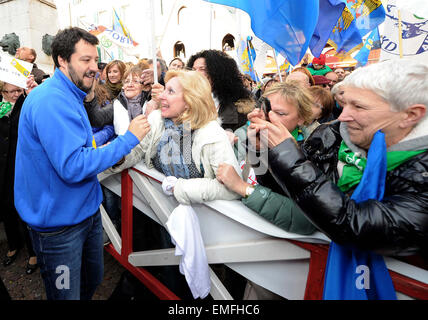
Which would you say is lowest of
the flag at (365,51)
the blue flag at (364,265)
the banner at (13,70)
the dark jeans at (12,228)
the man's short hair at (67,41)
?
the dark jeans at (12,228)

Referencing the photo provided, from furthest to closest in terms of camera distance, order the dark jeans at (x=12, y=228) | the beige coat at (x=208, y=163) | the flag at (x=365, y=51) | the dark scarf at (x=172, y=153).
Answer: the flag at (x=365, y=51), the dark jeans at (x=12, y=228), the dark scarf at (x=172, y=153), the beige coat at (x=208, y=163)

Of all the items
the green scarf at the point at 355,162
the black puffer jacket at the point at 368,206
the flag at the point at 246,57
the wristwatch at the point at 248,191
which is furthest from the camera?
the flag at the point at 246,57

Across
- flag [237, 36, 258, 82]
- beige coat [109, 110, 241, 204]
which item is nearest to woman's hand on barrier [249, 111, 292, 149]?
beige coat [109, 110, 241, 204]

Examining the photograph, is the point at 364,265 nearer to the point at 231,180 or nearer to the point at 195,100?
the point at 231,180

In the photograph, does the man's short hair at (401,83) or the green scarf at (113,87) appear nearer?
the man's short hair at (401,83)

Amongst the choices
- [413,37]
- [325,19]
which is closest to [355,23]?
[325,19]

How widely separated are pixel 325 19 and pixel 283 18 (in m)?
1.05

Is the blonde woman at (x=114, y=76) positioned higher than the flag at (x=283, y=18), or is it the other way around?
the flag at (x=283, y=18)

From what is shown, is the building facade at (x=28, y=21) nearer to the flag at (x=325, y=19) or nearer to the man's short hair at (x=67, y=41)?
the man's short hair at (x=67, y=41)

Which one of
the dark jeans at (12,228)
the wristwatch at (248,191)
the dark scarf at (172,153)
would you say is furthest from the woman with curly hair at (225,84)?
the dark jeans at (12,228)

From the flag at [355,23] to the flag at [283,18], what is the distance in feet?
5.03

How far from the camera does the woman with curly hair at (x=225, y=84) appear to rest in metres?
2.75

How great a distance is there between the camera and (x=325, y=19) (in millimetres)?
2973
